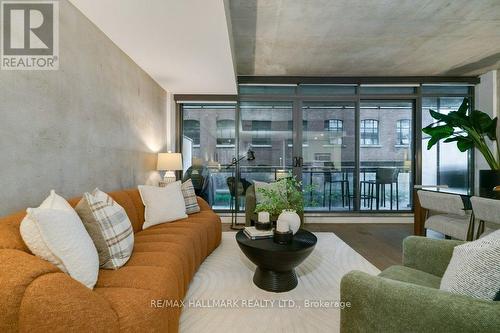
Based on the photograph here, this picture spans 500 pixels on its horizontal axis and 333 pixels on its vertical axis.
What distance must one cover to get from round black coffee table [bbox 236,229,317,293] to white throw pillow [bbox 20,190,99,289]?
3.74ft

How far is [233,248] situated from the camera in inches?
125

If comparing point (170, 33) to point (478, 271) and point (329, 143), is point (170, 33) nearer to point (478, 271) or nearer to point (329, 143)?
point (478, 271)

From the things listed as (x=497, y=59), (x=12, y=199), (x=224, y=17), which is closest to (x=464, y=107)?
(x=497, y=59)

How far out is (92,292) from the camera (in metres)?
1.10

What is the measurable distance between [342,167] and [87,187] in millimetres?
4362

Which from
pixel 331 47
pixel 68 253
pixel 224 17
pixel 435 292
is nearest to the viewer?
pixel 435 292

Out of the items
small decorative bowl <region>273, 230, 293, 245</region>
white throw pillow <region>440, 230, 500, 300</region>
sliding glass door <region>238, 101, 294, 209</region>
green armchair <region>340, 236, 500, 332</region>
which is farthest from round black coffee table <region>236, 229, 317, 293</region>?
sliding glass door <region>238, 101, 294, 209</region>

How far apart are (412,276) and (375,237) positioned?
253cm

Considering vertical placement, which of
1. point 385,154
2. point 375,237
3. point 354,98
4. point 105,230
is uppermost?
point 354,98

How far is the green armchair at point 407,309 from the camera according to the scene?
0.89 metres

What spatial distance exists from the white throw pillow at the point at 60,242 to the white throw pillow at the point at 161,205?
4.20ft

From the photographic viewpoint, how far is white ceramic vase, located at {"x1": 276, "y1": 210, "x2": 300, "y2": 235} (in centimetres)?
212

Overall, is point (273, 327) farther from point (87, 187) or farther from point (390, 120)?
point (390, 120)

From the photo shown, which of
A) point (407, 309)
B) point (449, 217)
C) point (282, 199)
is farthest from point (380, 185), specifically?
point (407, 309)
